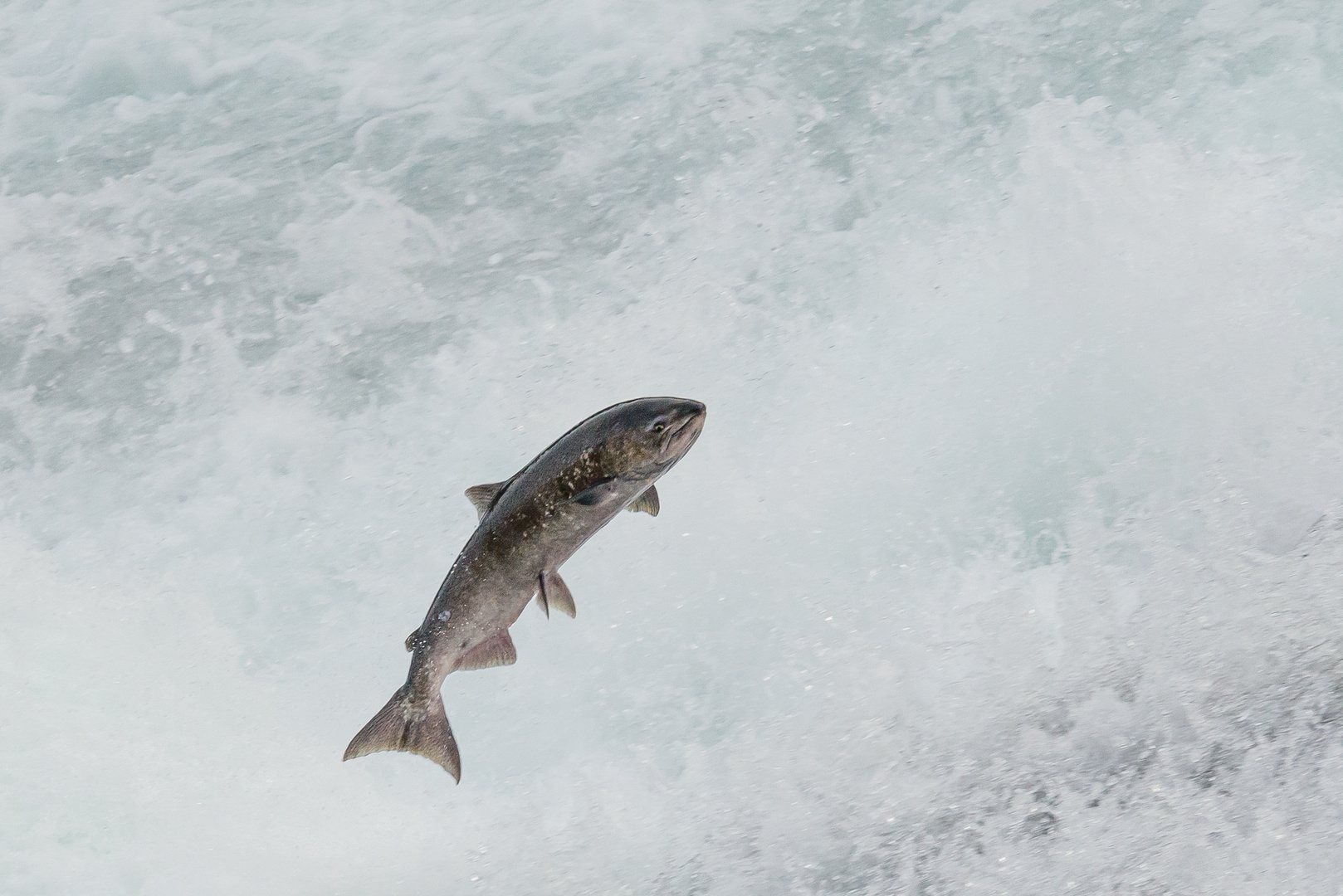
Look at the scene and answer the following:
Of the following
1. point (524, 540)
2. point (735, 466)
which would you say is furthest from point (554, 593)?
point (735, 466)

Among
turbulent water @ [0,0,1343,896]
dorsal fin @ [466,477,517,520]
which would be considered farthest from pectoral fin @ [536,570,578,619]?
turbulent water @ [0,0,1343,896]

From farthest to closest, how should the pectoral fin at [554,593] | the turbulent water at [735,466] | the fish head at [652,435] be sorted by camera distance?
the turbulent water at [735,466]
the pectoral fin at [554,593]
the fish head at [652,435]

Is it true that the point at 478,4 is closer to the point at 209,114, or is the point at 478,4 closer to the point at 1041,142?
the point at 209,114

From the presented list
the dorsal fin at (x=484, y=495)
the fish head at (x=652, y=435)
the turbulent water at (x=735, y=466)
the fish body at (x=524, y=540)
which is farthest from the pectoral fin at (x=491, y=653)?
the turbulent water at (x=735, y=466)

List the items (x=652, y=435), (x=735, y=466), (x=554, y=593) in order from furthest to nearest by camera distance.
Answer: (x=735, y=466), (x=554, y=593), (x=652, y=435)

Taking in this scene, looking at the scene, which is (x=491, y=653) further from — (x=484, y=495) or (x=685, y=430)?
(x=685, y=430)

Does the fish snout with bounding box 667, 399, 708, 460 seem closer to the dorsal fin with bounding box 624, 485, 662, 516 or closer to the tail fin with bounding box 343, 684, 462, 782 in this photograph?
the dorsal fin with bounding box 624, 485, 662, 516

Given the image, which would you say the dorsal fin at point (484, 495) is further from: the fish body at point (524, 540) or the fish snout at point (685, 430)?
the fish snout at point (685, 430)
